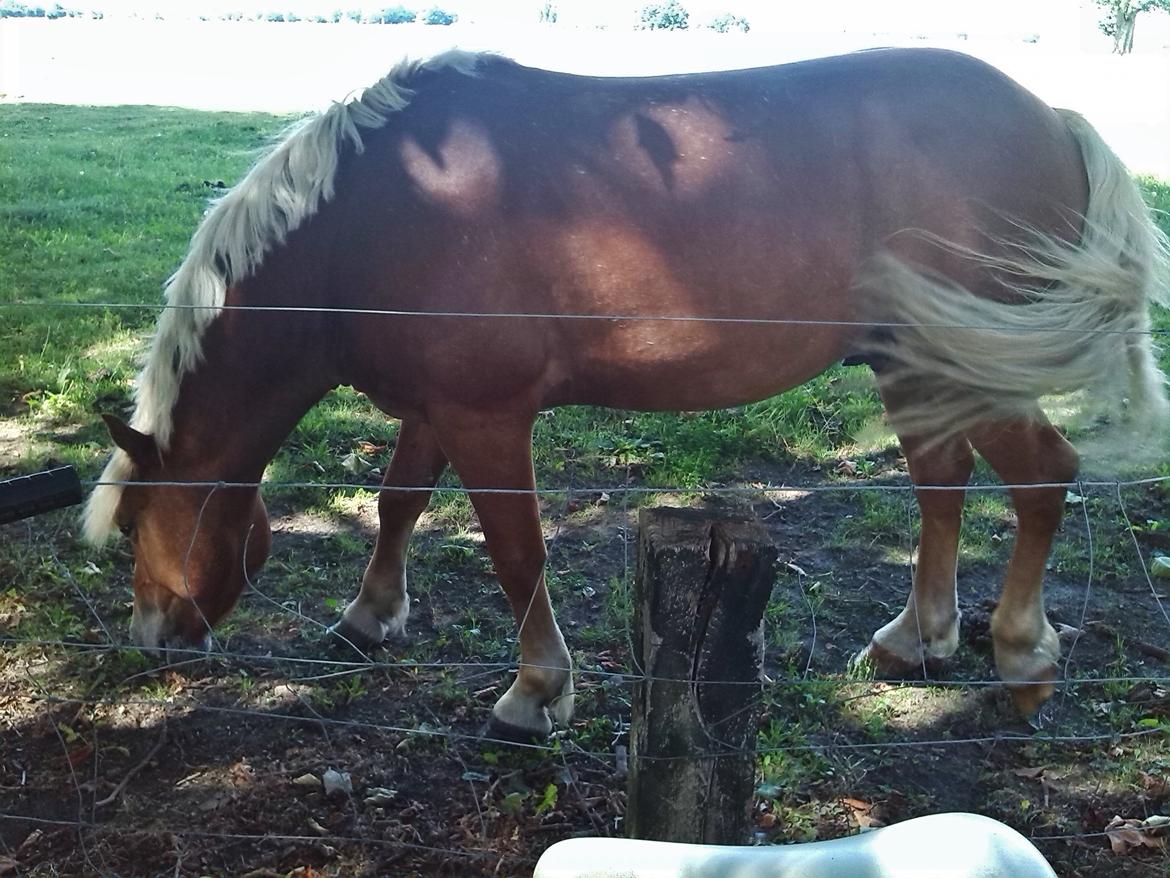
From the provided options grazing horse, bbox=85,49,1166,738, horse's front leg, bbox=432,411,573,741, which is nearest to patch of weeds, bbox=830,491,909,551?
grazing horse, bbox=85,49,1166,738

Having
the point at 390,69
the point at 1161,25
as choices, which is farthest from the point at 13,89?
the point at 1161,25

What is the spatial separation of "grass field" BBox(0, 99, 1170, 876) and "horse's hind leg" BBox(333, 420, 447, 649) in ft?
0.33

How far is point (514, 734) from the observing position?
2.97m

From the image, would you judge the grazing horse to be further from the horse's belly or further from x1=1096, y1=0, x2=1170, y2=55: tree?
x1=1096, y1=0, x2=1170, y2=55: tree

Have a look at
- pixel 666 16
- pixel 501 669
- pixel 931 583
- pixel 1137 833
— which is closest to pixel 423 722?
pixel 501 669

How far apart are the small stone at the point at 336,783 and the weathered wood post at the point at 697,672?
97cm

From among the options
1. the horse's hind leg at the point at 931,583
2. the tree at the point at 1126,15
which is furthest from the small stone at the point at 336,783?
the tree at the point at 1126,15

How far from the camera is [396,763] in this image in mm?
2895

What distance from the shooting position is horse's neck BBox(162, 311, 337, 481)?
285cm

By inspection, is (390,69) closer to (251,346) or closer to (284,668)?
(251,346)

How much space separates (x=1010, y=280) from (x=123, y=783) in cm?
272

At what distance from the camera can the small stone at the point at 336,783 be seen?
9.01 ft

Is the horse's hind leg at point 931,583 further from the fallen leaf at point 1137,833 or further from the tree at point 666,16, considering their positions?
the tree at point 666,16

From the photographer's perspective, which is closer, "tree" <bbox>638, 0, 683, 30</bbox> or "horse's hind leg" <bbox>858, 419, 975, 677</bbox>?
"horse's hind leg" <bbox>858, 419, 975, 677</bbox>
